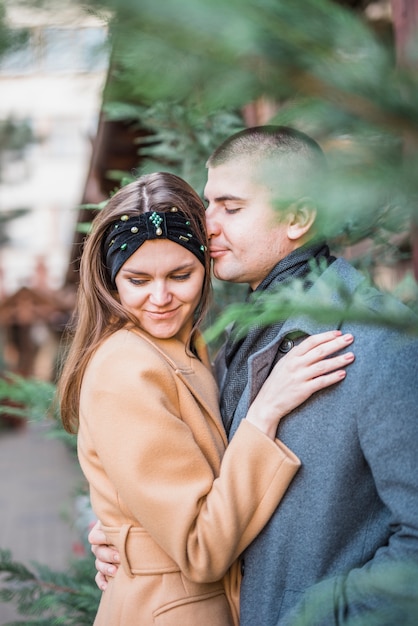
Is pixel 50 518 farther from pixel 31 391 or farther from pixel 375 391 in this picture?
pixel 375 391

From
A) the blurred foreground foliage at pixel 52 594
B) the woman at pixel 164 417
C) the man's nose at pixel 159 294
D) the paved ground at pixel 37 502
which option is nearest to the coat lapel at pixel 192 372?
the woman at pixel 164 417

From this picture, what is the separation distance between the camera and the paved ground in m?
8.80

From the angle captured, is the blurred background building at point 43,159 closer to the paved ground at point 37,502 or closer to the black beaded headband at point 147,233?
the black beaded headband at point 147,233

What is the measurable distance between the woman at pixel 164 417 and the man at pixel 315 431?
57mm

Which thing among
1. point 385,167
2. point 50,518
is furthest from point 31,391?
point 50,518

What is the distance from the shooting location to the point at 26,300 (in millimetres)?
24656

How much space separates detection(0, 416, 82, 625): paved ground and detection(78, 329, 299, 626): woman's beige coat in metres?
2.25

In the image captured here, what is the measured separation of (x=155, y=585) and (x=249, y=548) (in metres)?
0.31

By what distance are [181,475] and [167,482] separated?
0.04 meters

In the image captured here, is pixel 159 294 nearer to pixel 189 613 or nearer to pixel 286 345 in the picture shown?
pixel 286 345

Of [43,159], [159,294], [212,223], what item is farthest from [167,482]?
[43,159]

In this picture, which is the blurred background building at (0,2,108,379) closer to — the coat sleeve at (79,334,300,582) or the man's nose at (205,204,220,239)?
the man's nose at (205,204,220,239)

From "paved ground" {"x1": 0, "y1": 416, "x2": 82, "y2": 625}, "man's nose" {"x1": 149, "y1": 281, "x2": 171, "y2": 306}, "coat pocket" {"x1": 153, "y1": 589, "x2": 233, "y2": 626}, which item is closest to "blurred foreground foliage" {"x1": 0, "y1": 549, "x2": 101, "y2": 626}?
"paved ground" {"x1": 0, "y1": 416, "x2": 82, "y2": 625}

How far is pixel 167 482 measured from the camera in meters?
1.99
